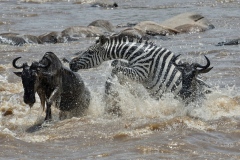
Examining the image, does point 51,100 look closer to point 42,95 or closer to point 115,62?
point 42,95

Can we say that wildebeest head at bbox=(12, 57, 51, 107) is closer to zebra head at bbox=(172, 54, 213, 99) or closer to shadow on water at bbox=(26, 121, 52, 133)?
shadow on water at bbox=(26, 121, 52, 133)

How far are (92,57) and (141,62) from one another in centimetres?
79

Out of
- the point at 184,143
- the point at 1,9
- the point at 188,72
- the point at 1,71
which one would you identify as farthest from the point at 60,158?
the point at 1,9

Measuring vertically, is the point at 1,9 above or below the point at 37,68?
below

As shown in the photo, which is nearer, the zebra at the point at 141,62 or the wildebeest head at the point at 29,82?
the wildebeest head at the point at 29,82

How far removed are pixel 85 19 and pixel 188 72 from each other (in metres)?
16.0

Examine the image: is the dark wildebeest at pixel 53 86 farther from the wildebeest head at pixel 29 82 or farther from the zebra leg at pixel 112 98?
the zebra leg at pixel 112 98

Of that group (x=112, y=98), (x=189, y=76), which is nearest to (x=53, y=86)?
(x=112, y=98)

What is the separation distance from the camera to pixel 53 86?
9383 millimetres

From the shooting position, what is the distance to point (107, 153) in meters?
7.58

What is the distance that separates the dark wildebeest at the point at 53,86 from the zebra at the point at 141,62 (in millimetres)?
462

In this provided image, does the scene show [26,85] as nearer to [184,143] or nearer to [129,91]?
[129,91]

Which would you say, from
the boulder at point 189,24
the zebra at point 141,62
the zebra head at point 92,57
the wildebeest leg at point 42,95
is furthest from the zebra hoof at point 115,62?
the boulder at point 189,24

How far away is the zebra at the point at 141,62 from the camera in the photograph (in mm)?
9828
